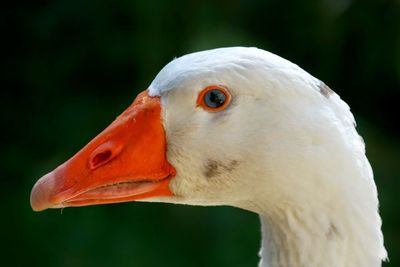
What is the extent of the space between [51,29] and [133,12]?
350mm

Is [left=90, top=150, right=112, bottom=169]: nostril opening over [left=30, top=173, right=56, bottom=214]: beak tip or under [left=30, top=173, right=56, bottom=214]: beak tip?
over

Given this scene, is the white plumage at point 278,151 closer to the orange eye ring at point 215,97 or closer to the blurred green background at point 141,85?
the orange eye ring at point 215,97

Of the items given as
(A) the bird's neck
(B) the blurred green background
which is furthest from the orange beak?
(B) the blurred green background

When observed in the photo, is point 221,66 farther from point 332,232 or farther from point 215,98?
point 332,232

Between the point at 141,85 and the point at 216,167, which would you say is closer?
the point at 216,167

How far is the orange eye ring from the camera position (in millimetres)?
1286

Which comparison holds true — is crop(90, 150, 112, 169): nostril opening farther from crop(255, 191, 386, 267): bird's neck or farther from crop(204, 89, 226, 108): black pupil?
crop(255, 191, 386, 267): bird's neck

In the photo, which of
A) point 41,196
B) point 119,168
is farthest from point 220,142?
point 41,196

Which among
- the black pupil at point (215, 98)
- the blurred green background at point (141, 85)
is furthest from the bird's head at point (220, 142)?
the blurred green background at point (141, 85)

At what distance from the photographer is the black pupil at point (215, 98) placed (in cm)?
129

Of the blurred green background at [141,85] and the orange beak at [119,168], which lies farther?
the blurred green background at [141,85]

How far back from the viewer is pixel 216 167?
4.36 feet

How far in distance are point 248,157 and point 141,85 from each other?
1817 mm

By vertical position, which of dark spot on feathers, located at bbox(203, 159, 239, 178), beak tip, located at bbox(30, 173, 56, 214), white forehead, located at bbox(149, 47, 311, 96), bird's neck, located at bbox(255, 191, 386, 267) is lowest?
bird's neck, located at bbox(255, 191, 386, 267)
